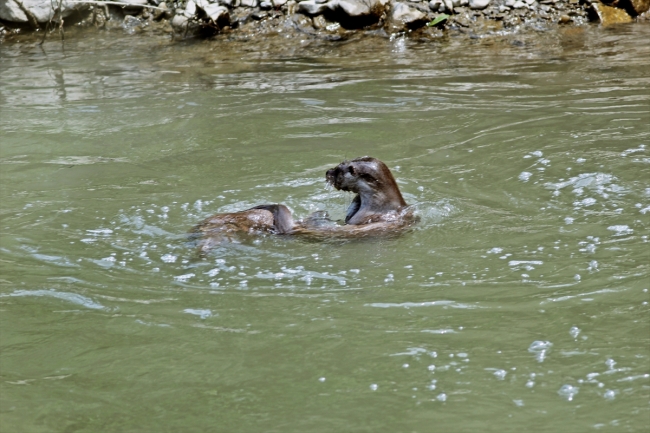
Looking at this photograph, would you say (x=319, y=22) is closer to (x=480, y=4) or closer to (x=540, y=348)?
(x=480, y=4)

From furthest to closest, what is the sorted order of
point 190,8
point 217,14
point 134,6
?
point 134,6, point 190,8, point 217,14

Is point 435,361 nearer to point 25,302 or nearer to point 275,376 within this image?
point 275,376

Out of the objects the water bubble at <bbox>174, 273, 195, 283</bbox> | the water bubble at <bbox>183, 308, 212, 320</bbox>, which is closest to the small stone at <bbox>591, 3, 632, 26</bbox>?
the water bubble at <bbox>174, 273, 195, 283</bbox>

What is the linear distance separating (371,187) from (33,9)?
9.26m

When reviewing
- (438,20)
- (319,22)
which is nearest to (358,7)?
(319,22)

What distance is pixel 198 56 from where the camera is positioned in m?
11.2

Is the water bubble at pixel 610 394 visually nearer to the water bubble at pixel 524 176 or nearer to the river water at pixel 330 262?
the river water at pixel 330 262

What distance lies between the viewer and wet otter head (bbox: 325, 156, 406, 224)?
554 cm

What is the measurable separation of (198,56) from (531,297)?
7.80 m

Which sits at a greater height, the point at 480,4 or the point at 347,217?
the point at 480,4

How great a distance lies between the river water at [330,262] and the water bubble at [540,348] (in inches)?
0.4

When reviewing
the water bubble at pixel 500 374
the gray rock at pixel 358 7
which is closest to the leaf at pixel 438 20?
the gray rock at pixel 358 7

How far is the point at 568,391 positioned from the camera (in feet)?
11.1

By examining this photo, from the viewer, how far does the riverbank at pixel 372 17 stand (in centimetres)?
1182
